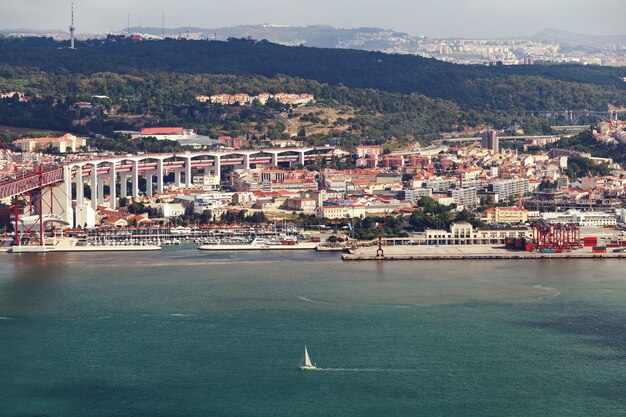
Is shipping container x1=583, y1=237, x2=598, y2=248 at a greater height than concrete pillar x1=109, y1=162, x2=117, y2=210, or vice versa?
concrete pillar x1=109, y1=162, x2=117, y2=210

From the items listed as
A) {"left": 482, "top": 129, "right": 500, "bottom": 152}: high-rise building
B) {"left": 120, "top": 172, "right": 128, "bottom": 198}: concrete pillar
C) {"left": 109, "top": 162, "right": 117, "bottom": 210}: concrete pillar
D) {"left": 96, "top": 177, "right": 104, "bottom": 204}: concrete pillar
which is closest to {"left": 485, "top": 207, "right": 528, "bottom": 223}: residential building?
{"left": 109, "top": 162, "right": 117, "bottom": 210}: concrete pillar

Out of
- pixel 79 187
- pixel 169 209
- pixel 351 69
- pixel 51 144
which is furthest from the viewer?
pixel 351 69

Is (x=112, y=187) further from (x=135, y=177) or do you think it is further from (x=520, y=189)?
(x=520, y=189)

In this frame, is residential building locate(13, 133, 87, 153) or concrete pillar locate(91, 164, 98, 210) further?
residential building locate(13, 133, 87, 153)

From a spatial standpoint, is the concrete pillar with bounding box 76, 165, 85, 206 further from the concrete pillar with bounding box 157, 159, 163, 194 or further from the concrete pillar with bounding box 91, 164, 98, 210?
the concrete pillar with bounding box 157, 159, 163, 194

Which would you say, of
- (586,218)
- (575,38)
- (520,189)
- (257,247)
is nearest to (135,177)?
(520,189)

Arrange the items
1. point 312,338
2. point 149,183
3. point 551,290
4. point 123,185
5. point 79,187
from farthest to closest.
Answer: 1. point 149,183
2. point 123,185
3. point 79,187
4. point 551,290
5. point 312,338

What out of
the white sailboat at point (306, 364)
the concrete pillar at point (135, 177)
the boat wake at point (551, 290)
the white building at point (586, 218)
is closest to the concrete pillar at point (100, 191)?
the concrete pillar at point (135, 177)
